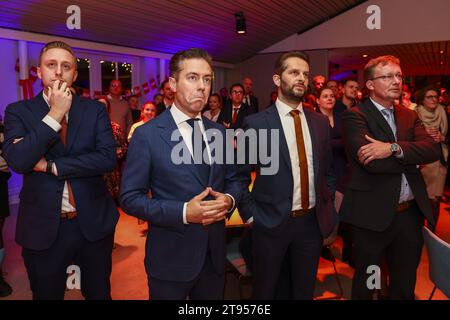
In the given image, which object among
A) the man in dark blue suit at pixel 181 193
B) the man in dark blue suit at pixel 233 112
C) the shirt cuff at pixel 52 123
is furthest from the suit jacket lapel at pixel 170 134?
the man in dark blue suit at pixel 233 112

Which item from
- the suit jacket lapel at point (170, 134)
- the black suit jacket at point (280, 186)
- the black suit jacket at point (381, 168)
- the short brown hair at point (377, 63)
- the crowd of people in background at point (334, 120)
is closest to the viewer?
the suit jacket lapel at point (170, 134)

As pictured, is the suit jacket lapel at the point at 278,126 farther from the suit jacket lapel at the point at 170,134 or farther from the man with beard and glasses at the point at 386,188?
the suit jacket lapel at the point at 170,134

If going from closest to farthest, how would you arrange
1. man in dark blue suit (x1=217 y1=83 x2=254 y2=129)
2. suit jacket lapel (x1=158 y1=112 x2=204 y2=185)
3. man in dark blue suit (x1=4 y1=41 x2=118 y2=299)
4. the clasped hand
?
1. the clasped hand
2. suit jacket lapel (x1=158 y1=112 x2=204 y2=185)
3. man in dark blue suit (x1=4 y1=41 x2=118 y2=299)
4. man in dark blue suit (x1=217 y1=83 x2=254 y2=129)

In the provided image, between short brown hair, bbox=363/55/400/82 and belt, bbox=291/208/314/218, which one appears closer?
belt, bbox=291/208/314/218

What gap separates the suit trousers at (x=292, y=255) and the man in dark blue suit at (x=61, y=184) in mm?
897

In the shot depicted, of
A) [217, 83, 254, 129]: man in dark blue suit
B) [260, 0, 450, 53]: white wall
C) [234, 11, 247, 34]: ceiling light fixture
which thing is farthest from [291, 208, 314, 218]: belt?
[260, 0, 450, 53]: white wall

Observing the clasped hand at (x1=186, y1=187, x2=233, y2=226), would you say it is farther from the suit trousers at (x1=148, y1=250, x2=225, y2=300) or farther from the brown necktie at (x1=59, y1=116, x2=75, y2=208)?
the brown necktie at (x1=59, y1=116, x2=75, y2=208)

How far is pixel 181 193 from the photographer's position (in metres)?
1.72

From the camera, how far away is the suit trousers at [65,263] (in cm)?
193

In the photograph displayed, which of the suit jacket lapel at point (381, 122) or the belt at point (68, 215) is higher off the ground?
the suit jacket lapel at point (381, 122)

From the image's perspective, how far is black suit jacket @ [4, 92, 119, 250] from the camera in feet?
5.90

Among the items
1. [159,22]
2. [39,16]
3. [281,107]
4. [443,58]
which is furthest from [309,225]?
[443,58]

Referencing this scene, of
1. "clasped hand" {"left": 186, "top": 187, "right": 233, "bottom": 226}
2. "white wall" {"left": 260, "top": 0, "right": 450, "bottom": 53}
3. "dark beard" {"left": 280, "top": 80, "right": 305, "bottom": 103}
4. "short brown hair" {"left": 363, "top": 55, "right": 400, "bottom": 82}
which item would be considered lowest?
"clasped hand" {"left": 186, "top": 187, "right": 233, "bottom": 226}

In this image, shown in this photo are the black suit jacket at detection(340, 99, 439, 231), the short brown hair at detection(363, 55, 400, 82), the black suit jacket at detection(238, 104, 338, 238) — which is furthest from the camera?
the short brown hair at detection(363, 55, 400, 82)
